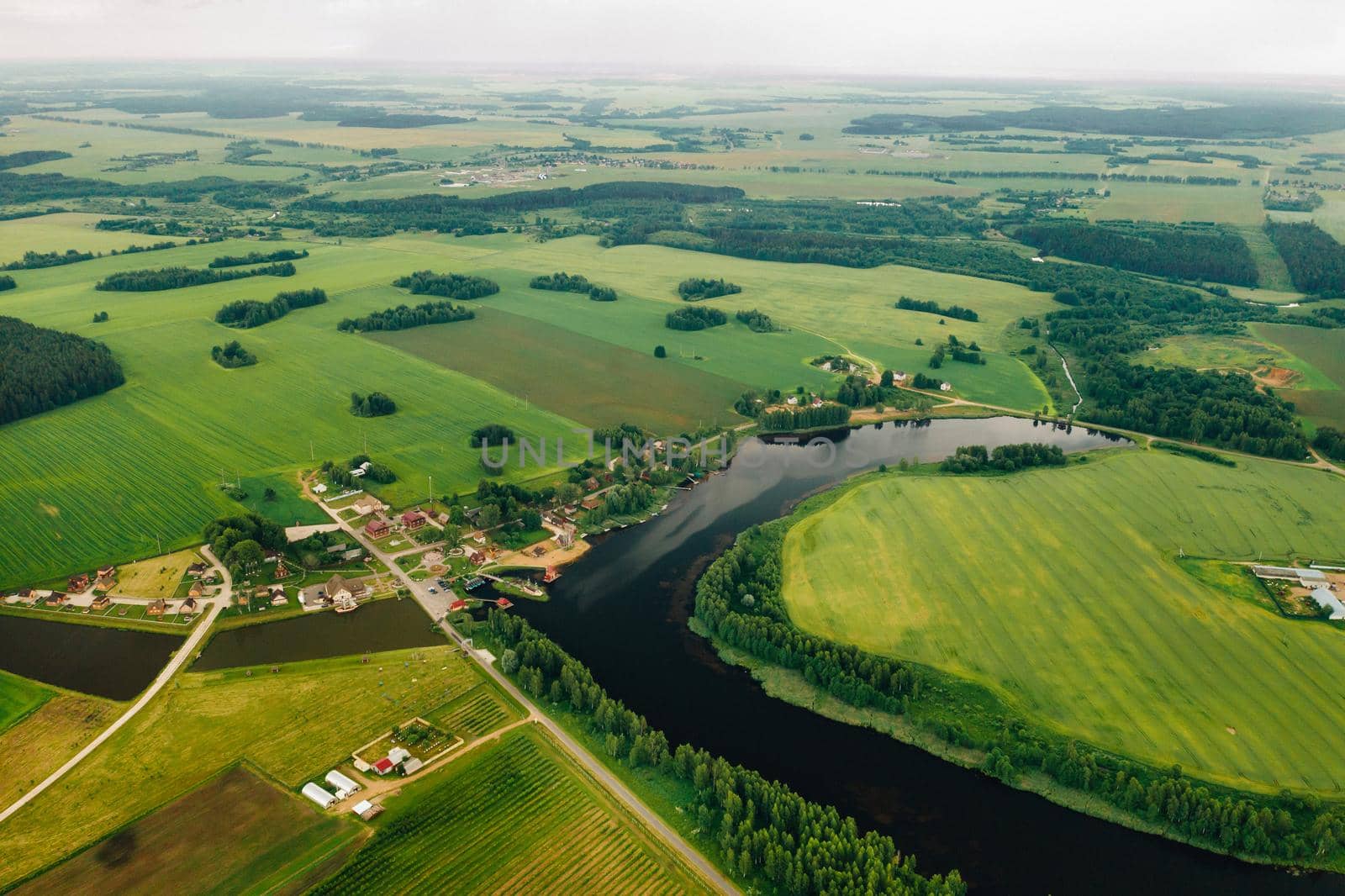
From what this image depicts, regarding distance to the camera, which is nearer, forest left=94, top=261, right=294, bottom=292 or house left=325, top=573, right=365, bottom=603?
house left=325, top=573, right=365, bottom=603

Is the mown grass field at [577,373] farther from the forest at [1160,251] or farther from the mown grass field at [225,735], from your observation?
the forest at [1160,251]

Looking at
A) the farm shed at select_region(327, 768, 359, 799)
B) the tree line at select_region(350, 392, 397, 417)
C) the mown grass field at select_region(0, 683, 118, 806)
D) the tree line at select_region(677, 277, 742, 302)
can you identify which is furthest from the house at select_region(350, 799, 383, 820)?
the tree line at select_region(677, 277, 742, 302)

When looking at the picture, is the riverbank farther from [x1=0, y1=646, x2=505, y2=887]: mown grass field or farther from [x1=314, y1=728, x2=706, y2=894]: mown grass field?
[x1=0, y1=646, x2=505, y2=887]: mown grass field

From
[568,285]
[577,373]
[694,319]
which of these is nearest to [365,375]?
[577,373]

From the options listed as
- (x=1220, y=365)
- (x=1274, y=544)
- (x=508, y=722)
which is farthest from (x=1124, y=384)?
(x=508, y=722)

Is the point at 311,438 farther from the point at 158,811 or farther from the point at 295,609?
the point at 158,811

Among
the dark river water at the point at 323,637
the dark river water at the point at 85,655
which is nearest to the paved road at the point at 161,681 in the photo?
the dark river water at the point at 85,655
